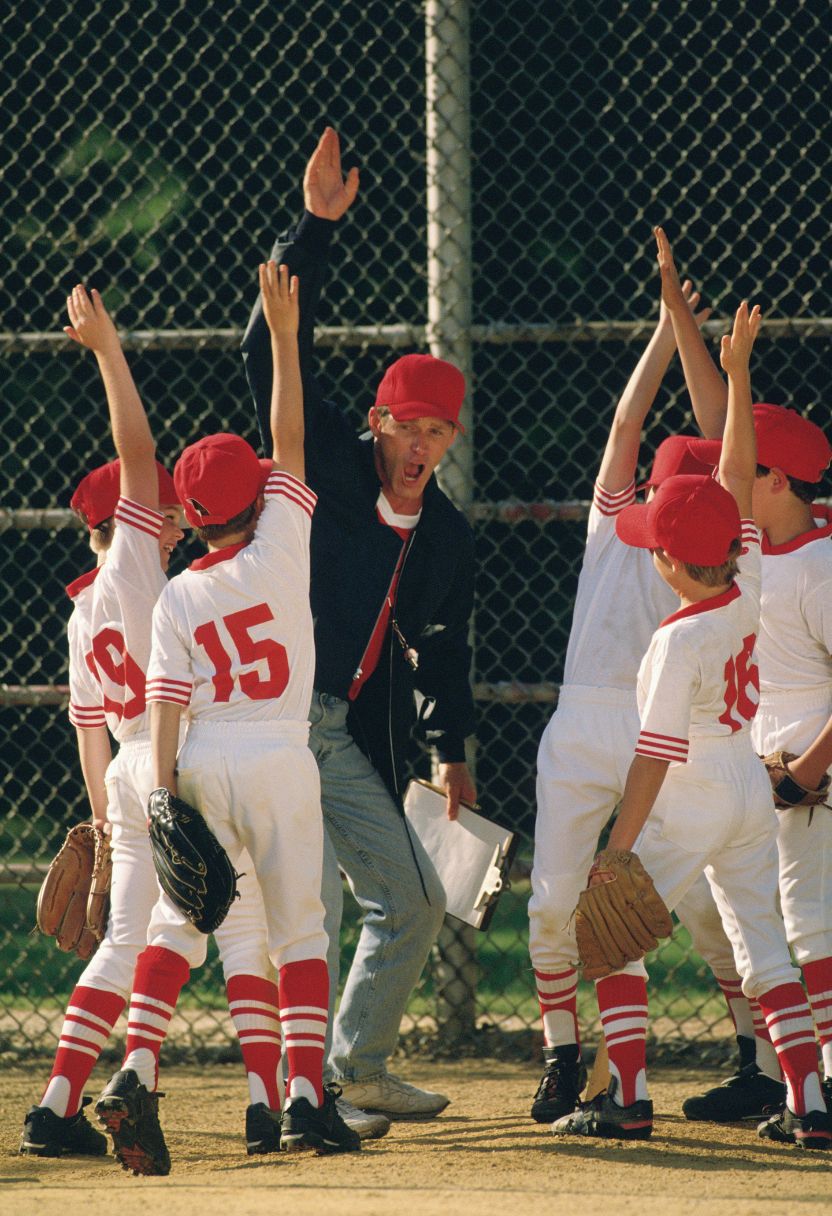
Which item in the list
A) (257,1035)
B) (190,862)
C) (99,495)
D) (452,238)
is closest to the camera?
(190,862)

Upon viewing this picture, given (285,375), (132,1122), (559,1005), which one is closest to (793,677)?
(559,1005)

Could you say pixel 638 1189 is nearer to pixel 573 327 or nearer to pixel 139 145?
pixel 573 327

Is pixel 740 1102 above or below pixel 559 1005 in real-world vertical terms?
below

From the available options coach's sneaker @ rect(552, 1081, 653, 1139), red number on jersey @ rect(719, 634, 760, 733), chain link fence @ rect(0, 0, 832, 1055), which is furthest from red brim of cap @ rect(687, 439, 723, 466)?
chain link fence @ rect(0, 0, 832, 1055)

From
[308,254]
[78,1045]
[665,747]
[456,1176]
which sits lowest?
[456,1176]

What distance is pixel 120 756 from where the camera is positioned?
3689mm

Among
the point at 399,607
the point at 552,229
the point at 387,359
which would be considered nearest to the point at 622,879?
the point at 399,607

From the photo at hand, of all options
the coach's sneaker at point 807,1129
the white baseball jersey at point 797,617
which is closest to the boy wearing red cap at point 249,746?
the coach's sneaker at point 807,1129

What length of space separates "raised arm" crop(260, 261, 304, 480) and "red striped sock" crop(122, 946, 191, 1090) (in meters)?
1.10

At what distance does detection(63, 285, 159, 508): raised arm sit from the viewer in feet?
12.1

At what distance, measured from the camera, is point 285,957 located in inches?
135

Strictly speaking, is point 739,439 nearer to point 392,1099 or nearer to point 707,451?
point 707,451

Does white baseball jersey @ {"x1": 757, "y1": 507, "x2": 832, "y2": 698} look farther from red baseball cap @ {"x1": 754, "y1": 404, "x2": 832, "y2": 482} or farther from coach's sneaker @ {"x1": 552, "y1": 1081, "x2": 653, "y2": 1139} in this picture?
coach's sneaker @ {"x1": 552, "y1": 1081, "x2": 653, "y2": 1139}

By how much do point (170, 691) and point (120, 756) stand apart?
0.40 meters
